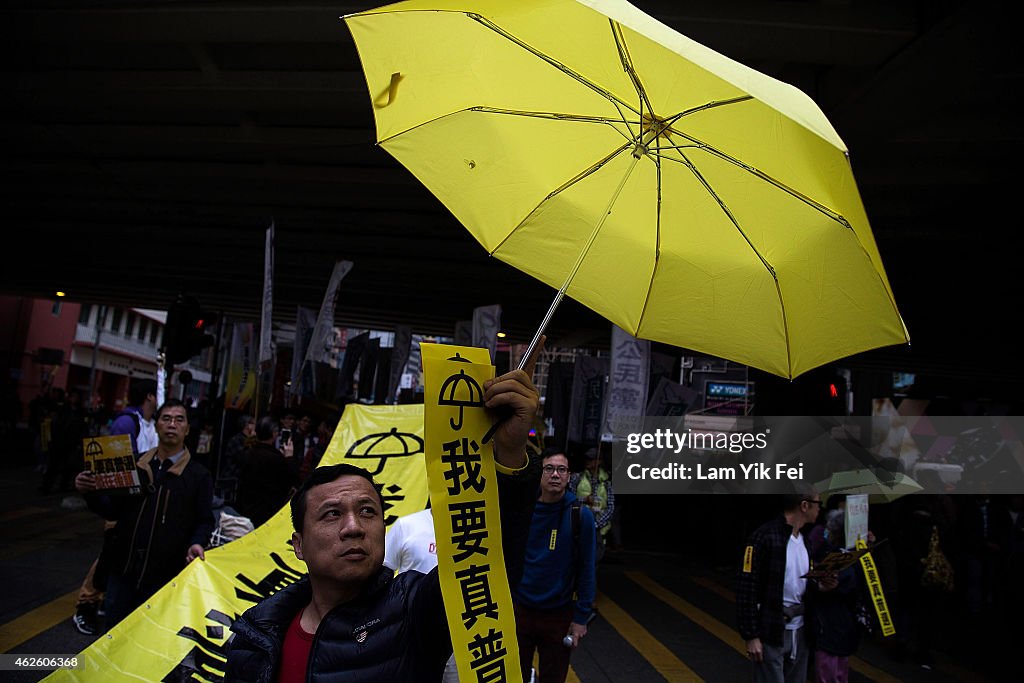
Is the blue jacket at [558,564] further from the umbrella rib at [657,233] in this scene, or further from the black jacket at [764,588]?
the umbrella rib at [657,233]

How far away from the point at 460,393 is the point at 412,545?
95.6 inches

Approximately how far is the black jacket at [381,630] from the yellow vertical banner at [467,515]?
98mm

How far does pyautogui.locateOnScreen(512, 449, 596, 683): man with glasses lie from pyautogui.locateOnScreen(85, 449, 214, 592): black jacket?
7.13ft

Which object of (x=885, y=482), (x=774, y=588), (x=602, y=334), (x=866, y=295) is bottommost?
(x=774, y=588)

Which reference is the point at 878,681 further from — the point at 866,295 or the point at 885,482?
the point at 866,295

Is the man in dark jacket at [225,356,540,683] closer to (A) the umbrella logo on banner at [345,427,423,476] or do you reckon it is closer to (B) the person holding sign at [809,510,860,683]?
(A) the umbrella logo on banner at [345,427,423,476]

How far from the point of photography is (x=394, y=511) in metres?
5.07

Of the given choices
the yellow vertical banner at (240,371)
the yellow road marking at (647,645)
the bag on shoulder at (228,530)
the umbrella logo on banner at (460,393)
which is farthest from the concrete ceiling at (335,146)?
the yellow road marking at (647,645)

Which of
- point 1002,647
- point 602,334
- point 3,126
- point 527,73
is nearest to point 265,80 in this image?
point 3,126

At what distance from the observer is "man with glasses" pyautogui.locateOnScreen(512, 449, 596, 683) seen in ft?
15.6

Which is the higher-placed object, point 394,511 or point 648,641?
point 394,511

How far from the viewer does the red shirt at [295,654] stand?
1.97 meters

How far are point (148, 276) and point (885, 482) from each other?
58.3 feet

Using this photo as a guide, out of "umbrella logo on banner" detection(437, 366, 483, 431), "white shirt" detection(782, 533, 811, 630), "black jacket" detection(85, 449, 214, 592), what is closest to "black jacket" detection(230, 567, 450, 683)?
"umbrella logo on banner" detection(437, 366, 483, 431)
